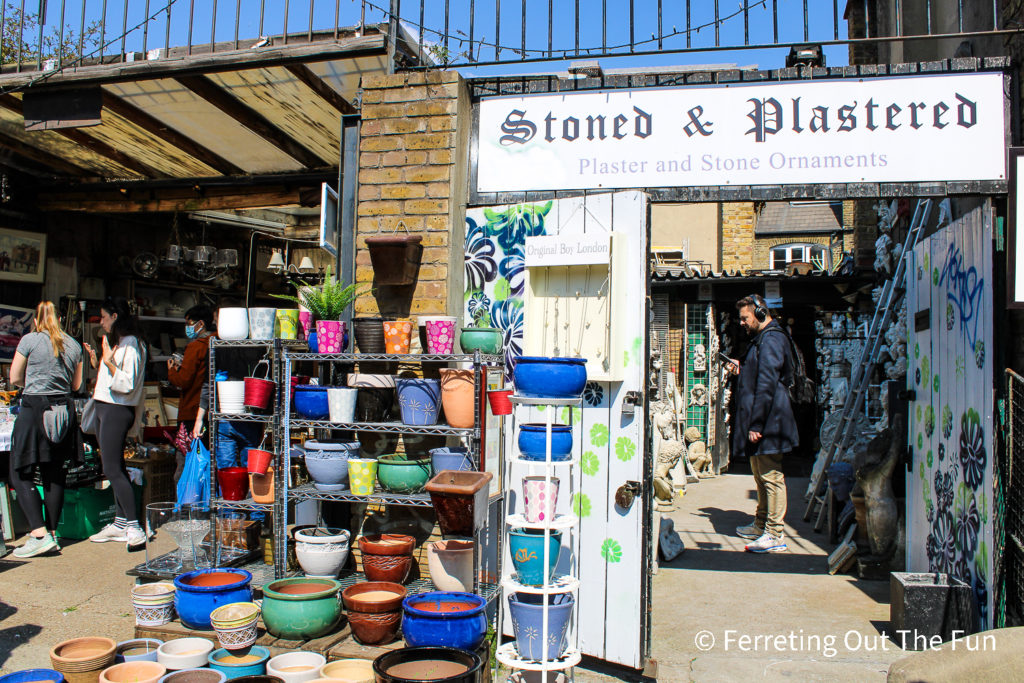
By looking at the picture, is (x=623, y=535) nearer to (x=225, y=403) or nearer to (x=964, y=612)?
(x=964, y=612)

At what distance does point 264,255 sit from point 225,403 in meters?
6.05

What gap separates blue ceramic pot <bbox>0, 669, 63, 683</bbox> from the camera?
8.61 ft

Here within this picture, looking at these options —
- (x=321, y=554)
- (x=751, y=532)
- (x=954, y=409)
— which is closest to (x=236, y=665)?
(x=321, y=554)

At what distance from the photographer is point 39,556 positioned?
5.37m

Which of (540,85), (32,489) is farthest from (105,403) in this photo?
(540,85)

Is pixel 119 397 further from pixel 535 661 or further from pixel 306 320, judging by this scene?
pixel 535 661

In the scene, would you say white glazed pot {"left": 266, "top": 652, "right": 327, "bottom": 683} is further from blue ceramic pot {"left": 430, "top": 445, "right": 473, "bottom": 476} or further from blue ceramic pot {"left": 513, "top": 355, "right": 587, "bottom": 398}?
blue ceramic pot {"left": 513, "top": 355, "right": 587, "bottom": 398}

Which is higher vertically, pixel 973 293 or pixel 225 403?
pixel 973 293

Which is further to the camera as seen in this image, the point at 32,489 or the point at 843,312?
the point at 843,312

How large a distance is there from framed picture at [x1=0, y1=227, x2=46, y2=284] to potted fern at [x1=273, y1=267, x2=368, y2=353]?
4723mm

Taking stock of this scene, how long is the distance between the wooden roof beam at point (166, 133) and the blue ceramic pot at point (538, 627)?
4.54 metres

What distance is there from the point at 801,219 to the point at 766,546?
56.4 ft

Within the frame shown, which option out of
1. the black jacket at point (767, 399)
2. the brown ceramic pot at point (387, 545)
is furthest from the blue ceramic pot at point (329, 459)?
the black jacket at point (767, 399)

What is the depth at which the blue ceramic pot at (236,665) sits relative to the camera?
295cm
